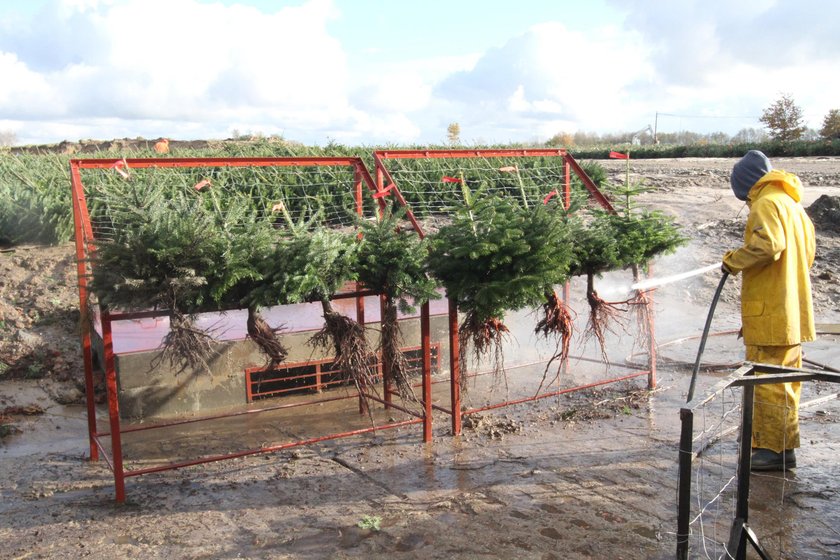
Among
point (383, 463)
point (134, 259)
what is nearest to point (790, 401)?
point (383, 463)

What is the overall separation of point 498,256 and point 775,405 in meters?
2.16

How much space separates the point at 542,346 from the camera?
9.40m

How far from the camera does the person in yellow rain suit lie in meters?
5.00

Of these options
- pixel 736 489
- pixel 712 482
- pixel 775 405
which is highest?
pixel 775 405

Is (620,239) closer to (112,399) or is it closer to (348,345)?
(348,345)

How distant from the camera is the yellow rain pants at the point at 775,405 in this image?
512cm

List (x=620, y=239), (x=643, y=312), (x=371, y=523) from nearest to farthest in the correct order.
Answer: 1. (x=371, y=523)
2. (x=620, y=239)
3. (x=643, y=312)

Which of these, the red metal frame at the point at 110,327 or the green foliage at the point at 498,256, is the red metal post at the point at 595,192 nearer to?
the green foliage at the point at 498,256

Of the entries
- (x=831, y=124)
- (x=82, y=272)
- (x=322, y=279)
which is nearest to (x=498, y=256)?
(x=322, y=279)

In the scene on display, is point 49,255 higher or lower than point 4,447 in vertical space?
higher

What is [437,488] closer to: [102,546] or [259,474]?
[259,474]

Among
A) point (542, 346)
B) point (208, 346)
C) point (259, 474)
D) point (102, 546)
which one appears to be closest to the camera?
point (102, 546)

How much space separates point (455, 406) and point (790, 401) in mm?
2491

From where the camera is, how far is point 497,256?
5270 millimetres
